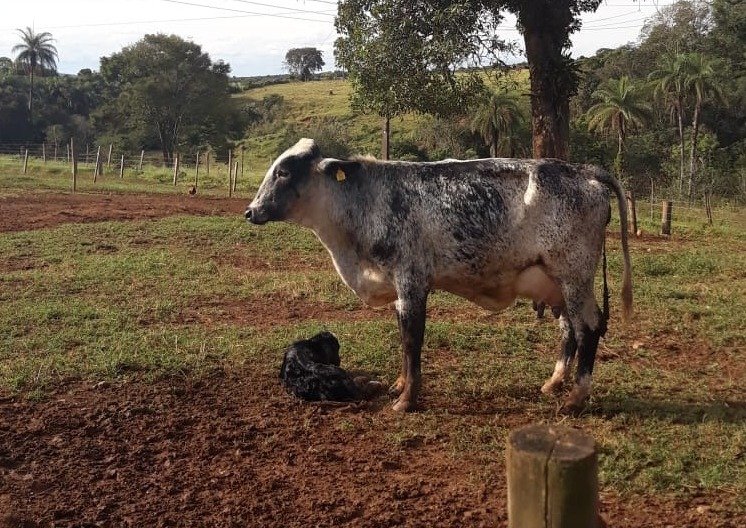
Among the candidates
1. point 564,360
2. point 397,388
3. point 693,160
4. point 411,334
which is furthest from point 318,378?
point 693,160

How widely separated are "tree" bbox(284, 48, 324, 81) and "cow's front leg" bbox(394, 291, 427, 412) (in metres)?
99.0

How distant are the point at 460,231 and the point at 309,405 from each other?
6.19 feet

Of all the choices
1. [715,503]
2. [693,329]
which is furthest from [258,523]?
[693,329]

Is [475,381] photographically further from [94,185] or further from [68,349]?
[94,185]

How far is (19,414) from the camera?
5727 mm

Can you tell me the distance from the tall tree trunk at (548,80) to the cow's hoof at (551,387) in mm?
7468

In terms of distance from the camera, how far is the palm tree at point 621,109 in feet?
125

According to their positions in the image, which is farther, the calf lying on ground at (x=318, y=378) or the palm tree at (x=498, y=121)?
the palm tree at (x=498, y=121)

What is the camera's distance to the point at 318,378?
5.98 m

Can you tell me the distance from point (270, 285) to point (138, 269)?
2.37 m

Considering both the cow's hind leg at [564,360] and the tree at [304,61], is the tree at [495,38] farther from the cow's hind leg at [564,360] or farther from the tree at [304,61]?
the tree at [304,61]

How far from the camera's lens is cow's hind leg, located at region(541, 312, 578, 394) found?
6188 millimetres

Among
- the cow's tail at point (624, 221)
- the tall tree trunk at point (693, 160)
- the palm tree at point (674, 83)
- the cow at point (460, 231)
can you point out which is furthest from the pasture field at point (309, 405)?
the palm tree at point (674, 83)

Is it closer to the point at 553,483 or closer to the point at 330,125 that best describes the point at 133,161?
the point at 330,125
